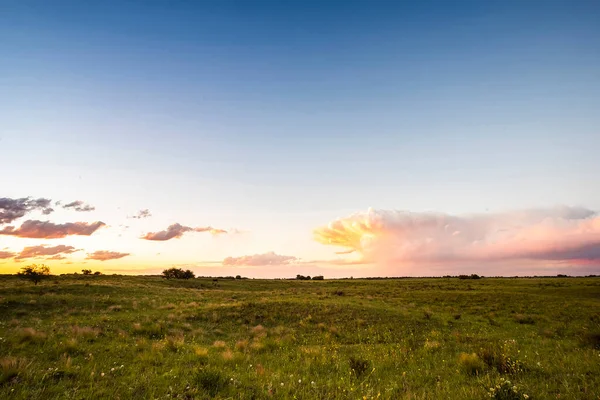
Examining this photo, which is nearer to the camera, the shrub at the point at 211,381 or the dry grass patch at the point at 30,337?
the shrub at the point at 211,381

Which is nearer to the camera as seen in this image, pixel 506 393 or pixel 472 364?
pixel 506 393

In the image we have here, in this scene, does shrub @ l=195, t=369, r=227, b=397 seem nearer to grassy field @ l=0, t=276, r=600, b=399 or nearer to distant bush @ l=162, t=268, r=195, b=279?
grassy field @ l=0, t=276, r=600, b=399

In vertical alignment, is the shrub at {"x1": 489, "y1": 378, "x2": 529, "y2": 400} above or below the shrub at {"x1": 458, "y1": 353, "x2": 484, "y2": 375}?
above

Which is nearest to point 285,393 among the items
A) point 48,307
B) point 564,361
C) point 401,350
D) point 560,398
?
point 560,398

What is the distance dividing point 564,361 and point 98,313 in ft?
98.5

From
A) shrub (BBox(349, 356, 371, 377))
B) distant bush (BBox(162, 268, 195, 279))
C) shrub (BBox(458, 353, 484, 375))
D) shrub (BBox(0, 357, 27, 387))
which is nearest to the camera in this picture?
shrub (BBox(0, 357, 27, 387))

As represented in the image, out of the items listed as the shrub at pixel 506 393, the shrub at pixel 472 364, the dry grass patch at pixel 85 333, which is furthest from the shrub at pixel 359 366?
the dry grass patch at pixel 85 333

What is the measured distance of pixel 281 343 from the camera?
1630 cm

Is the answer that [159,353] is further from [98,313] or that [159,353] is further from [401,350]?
[98,313]

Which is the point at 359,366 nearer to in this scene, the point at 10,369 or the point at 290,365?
the point at 290,365

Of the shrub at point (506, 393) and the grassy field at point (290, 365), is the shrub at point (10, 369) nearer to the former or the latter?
the grassy field at point (290, 365)

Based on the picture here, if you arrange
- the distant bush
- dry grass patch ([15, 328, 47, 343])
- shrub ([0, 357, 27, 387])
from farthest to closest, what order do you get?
1. the distant bush
2. dry grass patch ([15, 328, 47, 343])
3. shrub ([0, 357, 27, 387])

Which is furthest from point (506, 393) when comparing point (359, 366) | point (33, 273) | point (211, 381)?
point (33, 273)

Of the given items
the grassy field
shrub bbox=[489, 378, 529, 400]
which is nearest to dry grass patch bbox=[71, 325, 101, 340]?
the grassy field
